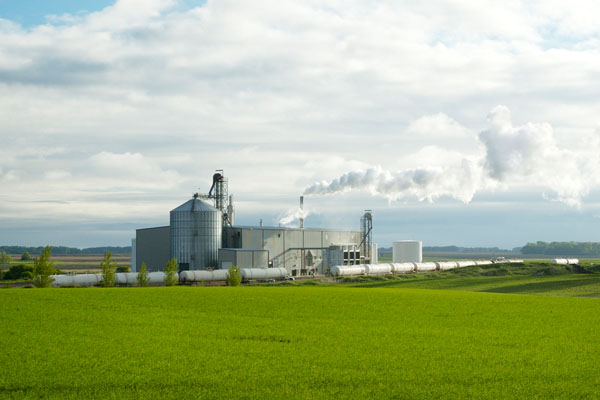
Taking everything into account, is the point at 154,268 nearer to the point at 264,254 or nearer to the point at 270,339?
the point at 264,254

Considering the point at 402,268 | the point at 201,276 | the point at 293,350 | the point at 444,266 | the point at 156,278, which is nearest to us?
the point at 293,350

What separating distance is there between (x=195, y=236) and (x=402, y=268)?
3664cm

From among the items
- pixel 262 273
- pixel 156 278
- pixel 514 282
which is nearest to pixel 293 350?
pixel 156 278

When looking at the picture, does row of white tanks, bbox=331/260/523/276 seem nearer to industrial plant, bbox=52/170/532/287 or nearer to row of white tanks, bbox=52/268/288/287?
industrial plant, bbox=52/170/532/287

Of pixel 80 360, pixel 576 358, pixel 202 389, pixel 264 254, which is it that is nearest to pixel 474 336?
pixel 576 358

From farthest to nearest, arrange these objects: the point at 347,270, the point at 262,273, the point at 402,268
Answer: the point at 402,268 → the point at 347,270 → the point at 262,273

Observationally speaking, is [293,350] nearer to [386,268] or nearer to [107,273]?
[107,273]

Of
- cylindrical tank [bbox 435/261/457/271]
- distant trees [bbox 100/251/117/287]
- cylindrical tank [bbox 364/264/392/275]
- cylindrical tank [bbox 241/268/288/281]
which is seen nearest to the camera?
distant trees [bbox 100/251/117/287]

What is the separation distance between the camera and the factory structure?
7856cm

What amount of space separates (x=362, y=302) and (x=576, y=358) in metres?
18.5

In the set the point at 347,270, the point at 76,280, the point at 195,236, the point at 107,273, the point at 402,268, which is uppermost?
the point at 195,236

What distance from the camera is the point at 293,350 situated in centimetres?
1933

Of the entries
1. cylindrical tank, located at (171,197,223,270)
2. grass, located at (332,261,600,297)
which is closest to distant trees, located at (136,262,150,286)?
cylindrical tank, located at (171,197,223,270)

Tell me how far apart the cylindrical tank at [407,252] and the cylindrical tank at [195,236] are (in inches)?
1870
